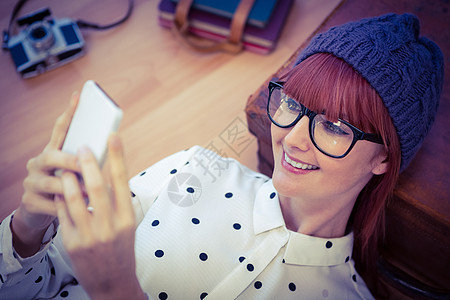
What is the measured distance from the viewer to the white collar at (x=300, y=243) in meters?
0.87

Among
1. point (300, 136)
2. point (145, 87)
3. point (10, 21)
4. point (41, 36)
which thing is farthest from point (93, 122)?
point (10, 21)

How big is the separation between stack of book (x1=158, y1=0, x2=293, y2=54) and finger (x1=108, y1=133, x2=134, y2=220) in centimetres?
101

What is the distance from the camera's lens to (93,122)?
1.83 ft

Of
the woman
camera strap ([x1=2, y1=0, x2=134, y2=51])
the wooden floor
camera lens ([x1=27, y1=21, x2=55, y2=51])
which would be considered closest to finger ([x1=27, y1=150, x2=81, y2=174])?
the woman

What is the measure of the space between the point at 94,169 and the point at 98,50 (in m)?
1.11

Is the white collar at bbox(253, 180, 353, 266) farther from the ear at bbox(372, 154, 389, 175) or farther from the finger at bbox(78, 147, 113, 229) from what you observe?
the finger at bbox(78, 147, 113, 229)

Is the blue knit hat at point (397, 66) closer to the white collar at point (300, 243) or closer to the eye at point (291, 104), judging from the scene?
the eye at point (291, 104)

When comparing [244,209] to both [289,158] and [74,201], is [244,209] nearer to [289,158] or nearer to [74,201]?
[289,158]

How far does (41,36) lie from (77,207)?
1.11m

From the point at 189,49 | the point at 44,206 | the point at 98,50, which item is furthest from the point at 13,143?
the point at 44,206

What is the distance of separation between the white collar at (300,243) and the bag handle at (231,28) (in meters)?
0.71

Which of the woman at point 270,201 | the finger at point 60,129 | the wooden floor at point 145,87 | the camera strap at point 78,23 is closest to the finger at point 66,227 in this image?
the woman at point 270,201

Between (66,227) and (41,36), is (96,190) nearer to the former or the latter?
(66,227)

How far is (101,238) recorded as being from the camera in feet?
1.65
